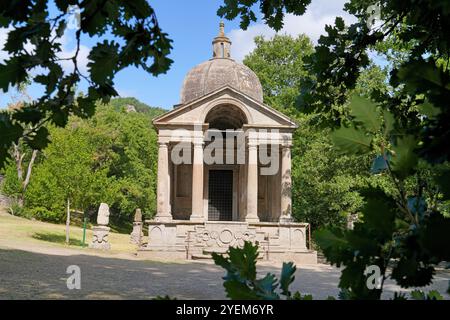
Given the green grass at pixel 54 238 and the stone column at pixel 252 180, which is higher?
the stone column at pixel 252 180

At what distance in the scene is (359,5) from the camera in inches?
184

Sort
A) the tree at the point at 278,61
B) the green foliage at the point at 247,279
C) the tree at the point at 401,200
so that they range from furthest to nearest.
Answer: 1. the tree at the point at 278,61
2. the green foliage at the point at 247,279
3. the tree at the point at 401,200

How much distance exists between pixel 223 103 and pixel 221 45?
774cm

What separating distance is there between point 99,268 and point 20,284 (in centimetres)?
465

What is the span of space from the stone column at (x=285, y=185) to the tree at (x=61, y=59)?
74.4ft

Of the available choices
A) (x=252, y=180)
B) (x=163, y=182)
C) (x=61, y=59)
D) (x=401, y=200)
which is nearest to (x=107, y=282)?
(x=61, y=59)

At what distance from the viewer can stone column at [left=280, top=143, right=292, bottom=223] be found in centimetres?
2433

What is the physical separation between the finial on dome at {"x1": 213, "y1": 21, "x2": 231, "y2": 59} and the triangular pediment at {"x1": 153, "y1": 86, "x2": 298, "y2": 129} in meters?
7.23

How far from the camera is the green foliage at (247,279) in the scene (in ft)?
4.24

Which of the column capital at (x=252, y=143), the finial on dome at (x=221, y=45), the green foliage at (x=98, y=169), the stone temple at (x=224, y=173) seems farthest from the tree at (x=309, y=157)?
the green foliage at (x=98, y=169)

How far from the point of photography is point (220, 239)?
22.6 m

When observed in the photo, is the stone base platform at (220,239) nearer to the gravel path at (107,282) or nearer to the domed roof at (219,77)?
the gravel path at (107,282)

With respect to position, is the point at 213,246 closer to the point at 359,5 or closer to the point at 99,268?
the point at 99,268

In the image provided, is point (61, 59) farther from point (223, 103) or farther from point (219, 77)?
point (219, 77)
